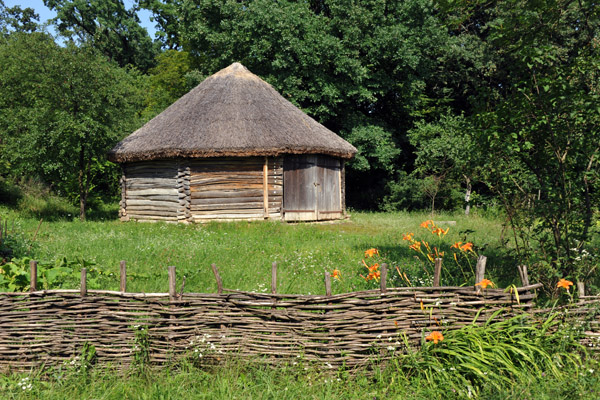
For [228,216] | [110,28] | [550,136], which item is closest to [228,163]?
[228,216]

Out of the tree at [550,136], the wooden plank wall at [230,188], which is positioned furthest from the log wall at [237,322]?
the wooden plank wall at [230,188]

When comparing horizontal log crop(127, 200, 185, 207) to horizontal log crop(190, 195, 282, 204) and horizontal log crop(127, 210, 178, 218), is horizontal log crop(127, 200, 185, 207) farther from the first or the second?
horizontal log crop(190, 195, 282, 204)

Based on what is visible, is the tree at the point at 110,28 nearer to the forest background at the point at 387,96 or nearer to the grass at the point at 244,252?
the forest background at the point at 387,96

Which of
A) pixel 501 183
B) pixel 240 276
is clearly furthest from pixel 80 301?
pixel 501 183

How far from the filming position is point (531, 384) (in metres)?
3.67

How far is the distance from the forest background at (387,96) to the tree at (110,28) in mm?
7912

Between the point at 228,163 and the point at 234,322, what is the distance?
39.1ft

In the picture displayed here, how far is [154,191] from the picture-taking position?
53.9 feet

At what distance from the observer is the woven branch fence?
4039mm

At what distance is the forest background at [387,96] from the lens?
5.12 meters

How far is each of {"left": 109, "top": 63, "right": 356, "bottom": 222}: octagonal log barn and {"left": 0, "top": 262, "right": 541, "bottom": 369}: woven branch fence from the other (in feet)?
36.2

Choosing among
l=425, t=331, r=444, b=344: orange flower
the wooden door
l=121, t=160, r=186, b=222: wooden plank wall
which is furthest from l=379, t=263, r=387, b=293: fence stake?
the wooden door

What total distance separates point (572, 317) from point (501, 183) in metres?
1.99

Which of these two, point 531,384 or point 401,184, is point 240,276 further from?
point 401,184
